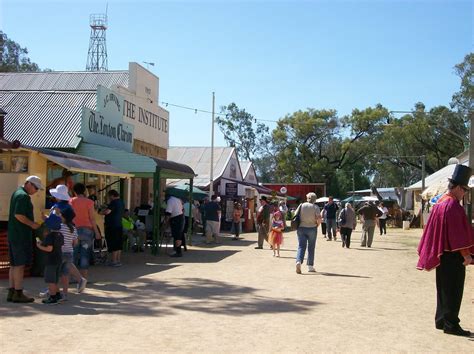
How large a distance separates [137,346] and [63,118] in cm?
1361

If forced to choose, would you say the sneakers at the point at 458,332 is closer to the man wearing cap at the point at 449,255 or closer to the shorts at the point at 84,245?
the man wearing cap at the point at 449,255

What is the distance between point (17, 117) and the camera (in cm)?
1895

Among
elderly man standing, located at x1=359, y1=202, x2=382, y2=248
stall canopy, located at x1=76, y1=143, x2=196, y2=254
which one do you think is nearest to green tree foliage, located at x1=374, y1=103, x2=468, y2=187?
elderly man standing, located at x1=359, y1=202, x2=382, y2=248

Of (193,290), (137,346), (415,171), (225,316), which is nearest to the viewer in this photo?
(137,346)

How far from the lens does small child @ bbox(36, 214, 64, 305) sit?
809 centimetres

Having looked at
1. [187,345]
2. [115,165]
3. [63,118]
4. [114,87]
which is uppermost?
[114,87]

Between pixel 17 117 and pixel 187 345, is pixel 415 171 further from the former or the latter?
pixel 187 345

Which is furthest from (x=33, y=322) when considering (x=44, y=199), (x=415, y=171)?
(x=415, y=171)

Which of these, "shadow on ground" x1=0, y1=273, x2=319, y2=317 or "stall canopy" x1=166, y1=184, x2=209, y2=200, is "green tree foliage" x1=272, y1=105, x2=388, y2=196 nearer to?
"stall canopy" x1=166, y1=184, x2=209, y2=200

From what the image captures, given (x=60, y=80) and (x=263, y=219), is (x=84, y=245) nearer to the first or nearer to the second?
(x=263, y=219)

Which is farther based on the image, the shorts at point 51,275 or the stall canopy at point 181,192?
the stall canopy at point 181,192

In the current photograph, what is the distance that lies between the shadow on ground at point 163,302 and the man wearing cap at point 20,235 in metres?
0.24

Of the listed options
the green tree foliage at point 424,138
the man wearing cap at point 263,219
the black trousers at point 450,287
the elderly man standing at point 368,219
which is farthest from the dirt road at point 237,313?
the green tree foliage at point 424,138

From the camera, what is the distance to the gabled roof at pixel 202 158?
36.9m
